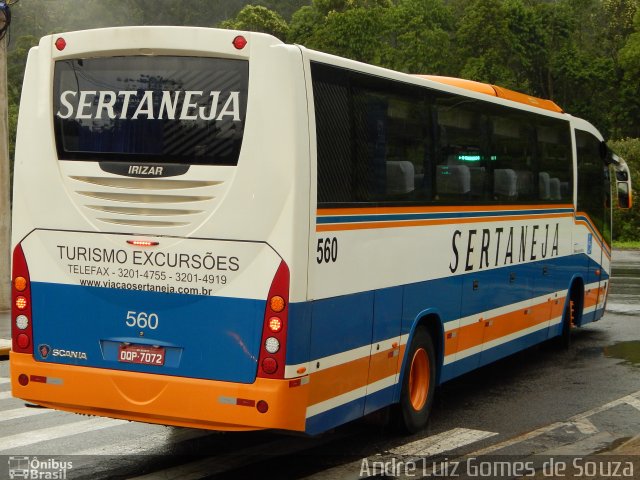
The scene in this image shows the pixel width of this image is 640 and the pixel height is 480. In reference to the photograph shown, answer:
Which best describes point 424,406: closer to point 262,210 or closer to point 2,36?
point 262,210

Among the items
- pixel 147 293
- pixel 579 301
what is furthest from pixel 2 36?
pixel 147 293

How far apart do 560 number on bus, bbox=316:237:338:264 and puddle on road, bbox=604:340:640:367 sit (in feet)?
23.8

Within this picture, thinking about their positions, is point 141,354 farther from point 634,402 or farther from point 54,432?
point 634,402

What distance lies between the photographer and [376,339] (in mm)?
9117

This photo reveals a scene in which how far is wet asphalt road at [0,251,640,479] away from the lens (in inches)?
348

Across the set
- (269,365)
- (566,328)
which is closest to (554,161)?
(566,328)

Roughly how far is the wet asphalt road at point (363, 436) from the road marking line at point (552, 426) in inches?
2.0

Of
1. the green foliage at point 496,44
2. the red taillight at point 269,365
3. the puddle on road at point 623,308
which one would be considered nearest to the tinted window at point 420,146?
the red taillight at point 269,365

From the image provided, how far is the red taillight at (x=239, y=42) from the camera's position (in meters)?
7.94

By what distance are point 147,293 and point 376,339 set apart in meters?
2.03

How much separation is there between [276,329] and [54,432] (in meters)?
3.19

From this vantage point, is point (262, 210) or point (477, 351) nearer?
point (262, 210)

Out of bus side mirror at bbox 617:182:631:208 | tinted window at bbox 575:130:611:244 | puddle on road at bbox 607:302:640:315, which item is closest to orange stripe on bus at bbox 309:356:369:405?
tinted window at bbox 575:130:611:244

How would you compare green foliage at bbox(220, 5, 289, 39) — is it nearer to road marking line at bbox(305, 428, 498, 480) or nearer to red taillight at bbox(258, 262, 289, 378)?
road marking line at bbox(305, 428, 498, 480)
